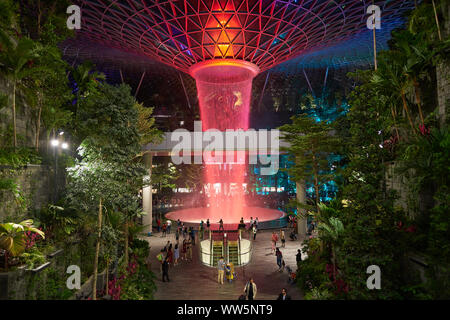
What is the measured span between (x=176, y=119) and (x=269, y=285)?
44.1 meters

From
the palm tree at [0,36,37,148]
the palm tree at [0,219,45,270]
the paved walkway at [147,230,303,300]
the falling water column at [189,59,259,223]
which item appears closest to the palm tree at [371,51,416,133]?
the paved walkway at [147,230,303,300]

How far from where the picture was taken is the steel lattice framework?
67.6ft

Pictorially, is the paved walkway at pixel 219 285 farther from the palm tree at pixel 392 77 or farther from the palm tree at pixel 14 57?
the palm tree at pixel 14 57

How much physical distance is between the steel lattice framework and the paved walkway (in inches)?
668

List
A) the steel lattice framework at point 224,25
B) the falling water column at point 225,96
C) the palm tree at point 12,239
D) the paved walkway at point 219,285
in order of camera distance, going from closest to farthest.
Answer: the palm tree at point 12,239 → the paved walkway at point 219,285 → the steel lattice framework at point 224,25 → the falling water column at point 225,96

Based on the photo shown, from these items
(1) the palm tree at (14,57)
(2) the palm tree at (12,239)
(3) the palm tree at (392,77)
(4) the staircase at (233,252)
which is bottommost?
(4) the staircase at (233,252)

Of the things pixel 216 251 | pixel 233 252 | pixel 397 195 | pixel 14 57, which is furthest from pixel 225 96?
pixel 397 195

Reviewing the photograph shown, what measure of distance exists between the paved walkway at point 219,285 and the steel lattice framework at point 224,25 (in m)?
17.0

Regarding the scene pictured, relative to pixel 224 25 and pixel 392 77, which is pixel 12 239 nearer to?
pixel 392 77

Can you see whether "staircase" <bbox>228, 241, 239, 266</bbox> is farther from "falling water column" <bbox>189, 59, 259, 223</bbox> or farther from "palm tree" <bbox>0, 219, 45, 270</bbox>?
"palm tree" <bbox>0, 219, 45, 270</bbox>

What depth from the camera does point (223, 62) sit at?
25.5 m

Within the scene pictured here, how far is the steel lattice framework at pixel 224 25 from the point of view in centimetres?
2059

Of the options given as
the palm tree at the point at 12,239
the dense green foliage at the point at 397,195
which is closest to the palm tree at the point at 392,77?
the dense green foliage at the point at 397,195
